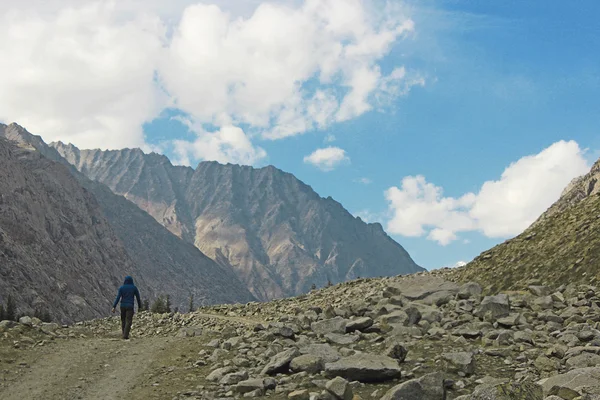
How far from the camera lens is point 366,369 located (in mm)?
14180

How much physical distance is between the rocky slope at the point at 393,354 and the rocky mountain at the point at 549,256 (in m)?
2.60

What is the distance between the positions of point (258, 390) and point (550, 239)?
23711 millimetres

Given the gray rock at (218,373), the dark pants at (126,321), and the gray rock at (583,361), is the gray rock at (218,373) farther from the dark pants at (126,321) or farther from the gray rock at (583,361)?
the dark pants at (126,321)

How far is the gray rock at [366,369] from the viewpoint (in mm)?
14133

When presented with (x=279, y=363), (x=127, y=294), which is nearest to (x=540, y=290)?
(x=279, y=363)

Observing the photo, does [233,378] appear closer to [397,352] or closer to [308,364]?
[308,364]

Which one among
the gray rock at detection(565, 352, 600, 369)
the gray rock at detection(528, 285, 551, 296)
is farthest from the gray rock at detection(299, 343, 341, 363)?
the gray rock at detection(528, 285, 551, 296)

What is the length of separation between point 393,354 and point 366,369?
198 cm

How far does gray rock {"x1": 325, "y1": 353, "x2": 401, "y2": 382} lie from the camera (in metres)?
14.1

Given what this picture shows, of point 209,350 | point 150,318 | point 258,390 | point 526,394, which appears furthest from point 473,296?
point 150,318

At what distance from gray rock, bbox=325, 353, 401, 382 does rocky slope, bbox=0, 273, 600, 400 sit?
0.03 meters

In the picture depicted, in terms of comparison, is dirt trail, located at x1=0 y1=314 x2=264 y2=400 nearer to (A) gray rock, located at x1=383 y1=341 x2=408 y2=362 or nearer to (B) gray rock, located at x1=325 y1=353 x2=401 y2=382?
(B) gray rock, located at x1=325 y1=353 x2=401 y2=382

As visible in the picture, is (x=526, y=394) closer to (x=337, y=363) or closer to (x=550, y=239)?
(x=337, y=363)

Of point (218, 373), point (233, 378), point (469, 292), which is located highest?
point (469, 292)
